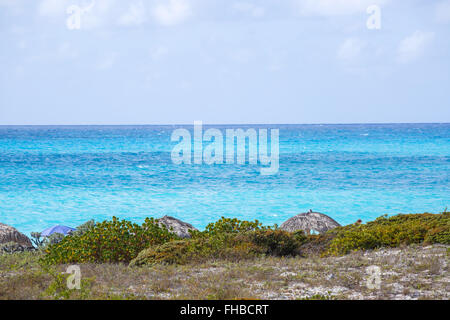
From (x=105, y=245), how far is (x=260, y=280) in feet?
12.4

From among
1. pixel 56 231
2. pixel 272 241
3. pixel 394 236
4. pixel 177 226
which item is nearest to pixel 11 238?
pixel 56 231

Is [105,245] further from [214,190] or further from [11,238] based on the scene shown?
[214,190]

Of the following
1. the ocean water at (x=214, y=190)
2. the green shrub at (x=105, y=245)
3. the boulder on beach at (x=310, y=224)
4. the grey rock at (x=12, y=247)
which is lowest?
the ocean water at (x=214, y=190)

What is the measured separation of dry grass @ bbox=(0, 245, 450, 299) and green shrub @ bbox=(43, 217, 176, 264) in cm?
80

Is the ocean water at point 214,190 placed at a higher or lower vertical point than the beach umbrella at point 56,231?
lower

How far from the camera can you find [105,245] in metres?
8.97

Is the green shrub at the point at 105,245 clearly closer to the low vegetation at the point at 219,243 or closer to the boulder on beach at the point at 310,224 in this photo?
the low vegetation at the point at 219,243

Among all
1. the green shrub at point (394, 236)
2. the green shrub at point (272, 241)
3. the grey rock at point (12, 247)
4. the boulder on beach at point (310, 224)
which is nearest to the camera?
the green shrub at point (394, 236)

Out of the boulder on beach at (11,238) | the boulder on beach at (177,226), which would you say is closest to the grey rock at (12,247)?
the boulder on beach at (11,238)

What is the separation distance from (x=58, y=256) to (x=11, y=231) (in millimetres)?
5317

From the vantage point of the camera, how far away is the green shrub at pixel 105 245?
8703 mm

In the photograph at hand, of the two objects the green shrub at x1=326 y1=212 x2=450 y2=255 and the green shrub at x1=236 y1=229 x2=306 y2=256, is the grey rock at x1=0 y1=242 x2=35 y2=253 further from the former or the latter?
the green shrub at x1=326 y1=212 x2=450 y2=255

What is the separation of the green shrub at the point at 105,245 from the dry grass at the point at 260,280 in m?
0.80

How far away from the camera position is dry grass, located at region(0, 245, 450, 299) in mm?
5859
